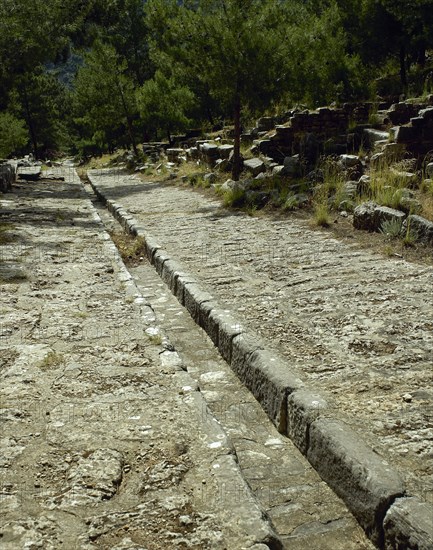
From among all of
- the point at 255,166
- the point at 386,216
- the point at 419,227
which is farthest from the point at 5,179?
the point at 419,227

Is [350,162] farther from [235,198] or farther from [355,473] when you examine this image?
[355,473]

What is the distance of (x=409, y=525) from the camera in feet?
7.32

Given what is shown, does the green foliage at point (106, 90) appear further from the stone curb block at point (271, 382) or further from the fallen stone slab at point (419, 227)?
the stone curb block at point (271, 382)

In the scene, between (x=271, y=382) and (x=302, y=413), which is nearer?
(x=302, y=413)

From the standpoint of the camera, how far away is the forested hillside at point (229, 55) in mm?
12148

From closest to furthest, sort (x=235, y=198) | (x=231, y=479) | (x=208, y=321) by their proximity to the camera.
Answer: (x=231, y=479) < (x=208, y=321) < (x=235, y=198)

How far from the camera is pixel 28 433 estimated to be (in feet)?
9.43

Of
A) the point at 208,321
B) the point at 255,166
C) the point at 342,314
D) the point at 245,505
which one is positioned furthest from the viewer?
the point at 255,166

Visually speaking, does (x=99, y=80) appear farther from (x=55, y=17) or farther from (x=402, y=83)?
(x=402, y=83)

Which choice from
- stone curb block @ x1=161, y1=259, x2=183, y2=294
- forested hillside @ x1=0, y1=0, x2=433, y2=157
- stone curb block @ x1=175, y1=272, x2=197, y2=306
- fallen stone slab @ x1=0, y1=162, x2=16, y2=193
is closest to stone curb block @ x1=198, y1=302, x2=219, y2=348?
stone curb block @ x1=175, y1=272, x2=197, y2=306

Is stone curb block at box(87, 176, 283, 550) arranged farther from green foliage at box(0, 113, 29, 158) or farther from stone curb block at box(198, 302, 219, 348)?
green foliage at box(0, 113, 29, 158)

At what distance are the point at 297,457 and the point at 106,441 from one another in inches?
40.7

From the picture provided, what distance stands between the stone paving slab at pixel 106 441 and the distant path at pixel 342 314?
0.83 meters

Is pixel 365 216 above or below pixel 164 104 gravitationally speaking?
below
